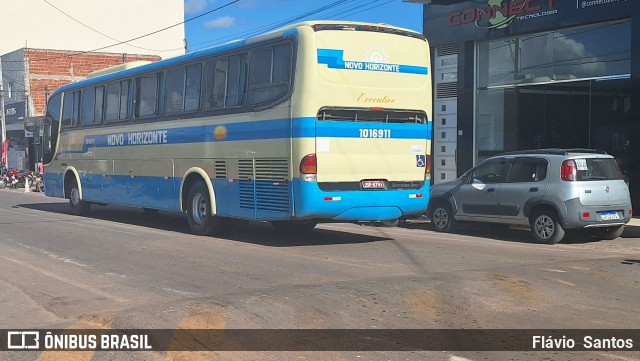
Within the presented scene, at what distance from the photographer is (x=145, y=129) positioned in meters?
14.2

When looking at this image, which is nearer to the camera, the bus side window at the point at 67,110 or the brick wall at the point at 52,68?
the bus side window at the point at 67,110

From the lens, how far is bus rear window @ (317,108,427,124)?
10430 mm

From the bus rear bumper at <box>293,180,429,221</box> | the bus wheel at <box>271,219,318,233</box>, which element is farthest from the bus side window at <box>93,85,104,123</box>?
the bus rear bumper at <box>293,180,429,221</box>

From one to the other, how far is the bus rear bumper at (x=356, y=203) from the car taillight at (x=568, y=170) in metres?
2.46

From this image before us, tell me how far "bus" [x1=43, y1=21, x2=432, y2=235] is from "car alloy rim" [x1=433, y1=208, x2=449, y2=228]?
2598 millimetres

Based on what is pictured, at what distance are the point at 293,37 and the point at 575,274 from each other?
5602 millimetres

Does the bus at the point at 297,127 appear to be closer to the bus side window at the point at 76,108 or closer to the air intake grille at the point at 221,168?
the air intake grille at the point at 221,168

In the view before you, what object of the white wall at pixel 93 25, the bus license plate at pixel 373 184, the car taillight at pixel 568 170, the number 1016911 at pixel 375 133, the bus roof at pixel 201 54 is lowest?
the bus license plate at pixel 373 184

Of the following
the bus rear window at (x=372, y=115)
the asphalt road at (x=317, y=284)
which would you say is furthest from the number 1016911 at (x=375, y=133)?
the asphalt road at (x=317, y=284)

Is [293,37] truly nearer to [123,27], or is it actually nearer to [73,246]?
[73,246]

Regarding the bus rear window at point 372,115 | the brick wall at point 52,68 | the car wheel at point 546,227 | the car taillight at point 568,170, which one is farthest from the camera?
the brick wall at point 52,68

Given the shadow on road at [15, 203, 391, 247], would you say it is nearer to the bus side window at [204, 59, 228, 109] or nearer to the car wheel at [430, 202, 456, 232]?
the car wheel at [430, 202, 456, 232]

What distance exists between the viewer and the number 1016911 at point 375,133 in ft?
35.4

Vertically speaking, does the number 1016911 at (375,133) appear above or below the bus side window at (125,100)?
below
